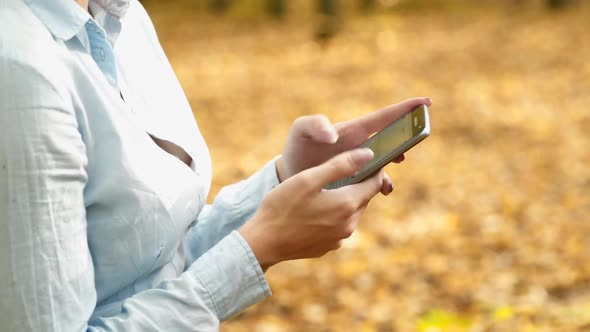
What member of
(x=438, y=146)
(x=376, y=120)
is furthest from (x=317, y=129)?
(x=438, y=146)

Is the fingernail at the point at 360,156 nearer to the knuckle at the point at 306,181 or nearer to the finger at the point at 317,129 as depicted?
the knuckle at the point at 306,181

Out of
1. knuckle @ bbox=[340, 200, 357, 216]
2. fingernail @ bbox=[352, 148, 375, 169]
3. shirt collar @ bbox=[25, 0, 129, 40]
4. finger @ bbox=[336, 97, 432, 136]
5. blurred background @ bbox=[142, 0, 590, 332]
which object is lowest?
blurred background @ bbox=[142, 0, 590, 332]

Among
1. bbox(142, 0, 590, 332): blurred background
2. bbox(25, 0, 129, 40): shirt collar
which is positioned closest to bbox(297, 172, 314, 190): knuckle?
bbox(25, 0, 129, 40): shirt collar

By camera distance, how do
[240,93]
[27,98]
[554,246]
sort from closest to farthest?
[27,98] → [554,246] → [240,93]

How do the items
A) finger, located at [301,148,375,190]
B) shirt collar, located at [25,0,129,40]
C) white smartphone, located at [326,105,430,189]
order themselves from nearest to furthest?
shirt collar, located at [25,0,129,40] → finger, located at [301,148,375,190] → white smartphone, located at [326,105,430,189]

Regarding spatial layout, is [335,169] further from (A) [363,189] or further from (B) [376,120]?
(B) [376,120]

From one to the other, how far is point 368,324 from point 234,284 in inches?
113

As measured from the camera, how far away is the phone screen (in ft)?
5.27

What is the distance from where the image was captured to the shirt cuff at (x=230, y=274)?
144cm

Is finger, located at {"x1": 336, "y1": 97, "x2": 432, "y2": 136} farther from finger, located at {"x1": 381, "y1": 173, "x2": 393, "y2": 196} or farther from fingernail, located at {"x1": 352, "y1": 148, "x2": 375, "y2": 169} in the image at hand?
fingernail, located at {"x1": 352, "y1": 148, "x2": 375, "y2": 169}

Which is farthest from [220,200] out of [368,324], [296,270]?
[296,270]

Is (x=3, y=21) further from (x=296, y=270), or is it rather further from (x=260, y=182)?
(x=296, y=270)

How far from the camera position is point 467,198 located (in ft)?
18.9

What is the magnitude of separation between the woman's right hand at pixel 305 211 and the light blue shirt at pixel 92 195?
1.7 inches
